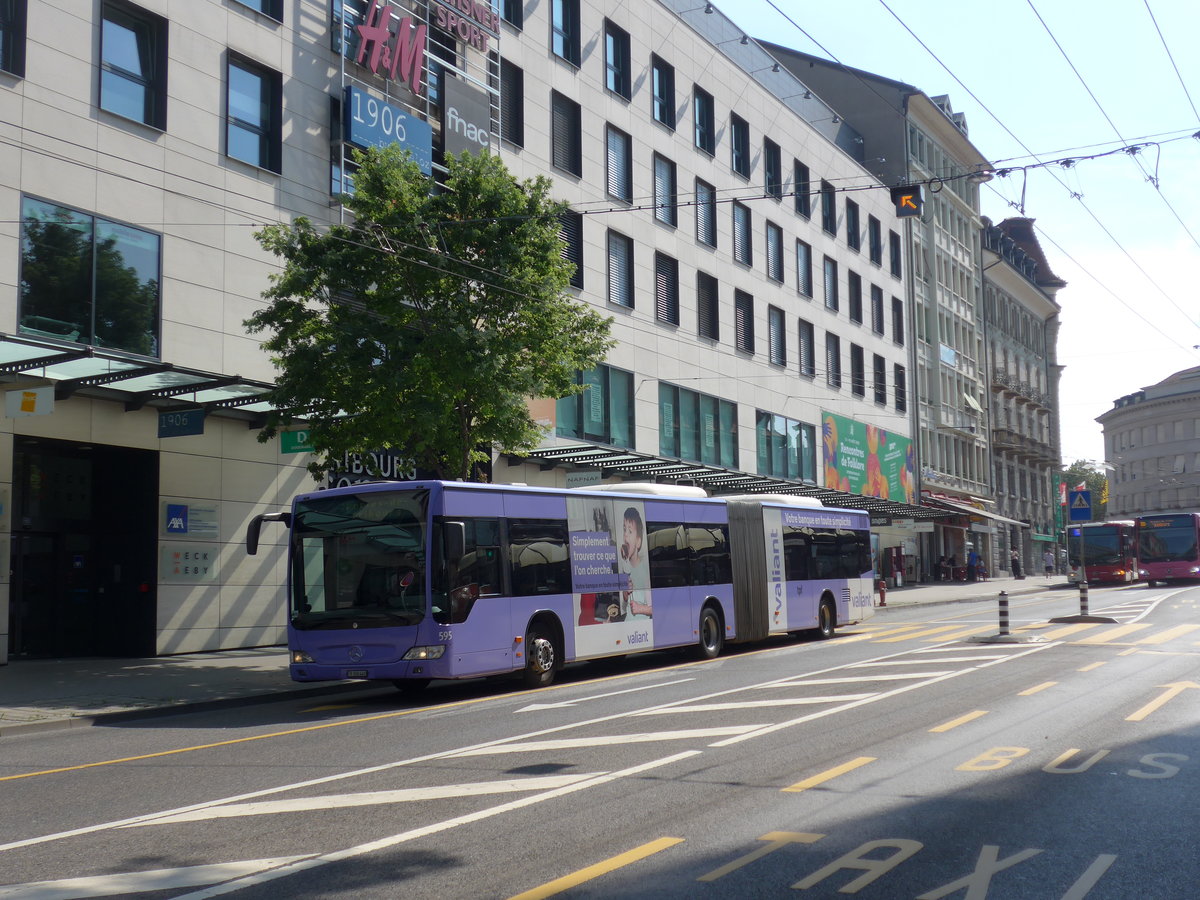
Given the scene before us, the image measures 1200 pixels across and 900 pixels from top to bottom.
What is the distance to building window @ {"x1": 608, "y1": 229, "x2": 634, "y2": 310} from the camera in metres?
36.0

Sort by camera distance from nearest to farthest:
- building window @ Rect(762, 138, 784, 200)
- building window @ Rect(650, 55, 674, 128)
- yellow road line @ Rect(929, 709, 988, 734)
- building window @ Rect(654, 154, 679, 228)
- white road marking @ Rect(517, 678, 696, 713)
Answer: yellow road line @ Rect(929, 709, 988, 734) < white road marking @ Rect(517, 678, 696, 713) < building window @ Rect(654, 154, 679, 228) < building window @ Rect(650, 55, 674, 128) < building window @ Rect(762, 138, 784, 200)

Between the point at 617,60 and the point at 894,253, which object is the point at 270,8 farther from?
the point at 894,253

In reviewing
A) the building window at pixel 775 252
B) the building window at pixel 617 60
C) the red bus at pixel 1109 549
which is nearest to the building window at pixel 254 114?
the building window at pixel 617 60

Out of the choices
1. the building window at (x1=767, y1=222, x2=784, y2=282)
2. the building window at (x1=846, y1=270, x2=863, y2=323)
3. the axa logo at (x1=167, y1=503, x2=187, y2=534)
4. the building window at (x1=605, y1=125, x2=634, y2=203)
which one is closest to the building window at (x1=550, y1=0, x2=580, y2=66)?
the building window at (x1=605, y1=125, x2=634, y2=203)

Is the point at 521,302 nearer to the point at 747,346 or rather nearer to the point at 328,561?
the point at 328,561

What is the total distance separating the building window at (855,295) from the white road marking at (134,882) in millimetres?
49981

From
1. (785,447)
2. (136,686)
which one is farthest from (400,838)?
(785,447)

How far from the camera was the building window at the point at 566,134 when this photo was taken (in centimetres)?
3394

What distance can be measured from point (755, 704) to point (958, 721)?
244 cm

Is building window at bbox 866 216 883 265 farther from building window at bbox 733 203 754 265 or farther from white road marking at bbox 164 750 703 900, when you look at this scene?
white road marking at bbox 164 750 703 900

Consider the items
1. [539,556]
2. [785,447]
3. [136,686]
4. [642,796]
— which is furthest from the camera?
[785,447]

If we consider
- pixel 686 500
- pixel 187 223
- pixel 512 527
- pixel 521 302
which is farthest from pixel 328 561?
pixel 187 223

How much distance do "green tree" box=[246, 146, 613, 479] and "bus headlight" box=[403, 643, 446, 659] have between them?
489 centimetres

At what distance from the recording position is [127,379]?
785 inches
